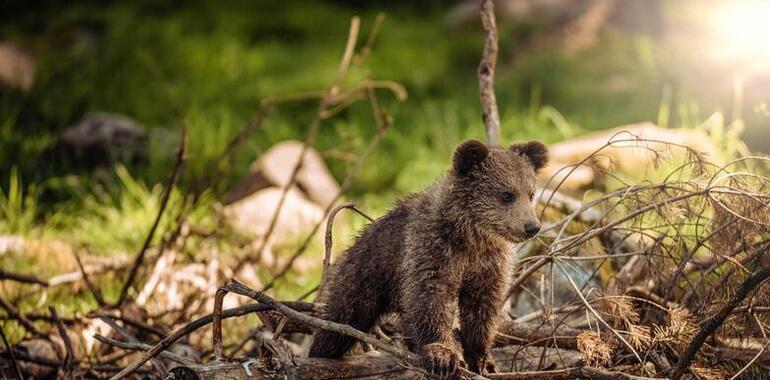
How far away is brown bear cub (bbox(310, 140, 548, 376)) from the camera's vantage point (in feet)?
12.9

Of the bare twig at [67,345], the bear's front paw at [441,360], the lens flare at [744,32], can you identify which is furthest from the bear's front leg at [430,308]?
the lens flare at [744,32]

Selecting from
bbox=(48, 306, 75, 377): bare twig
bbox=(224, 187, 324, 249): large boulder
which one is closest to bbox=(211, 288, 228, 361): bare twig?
bbox=(48, 306, 75, 377): bare twig

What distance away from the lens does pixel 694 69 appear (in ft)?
32.8

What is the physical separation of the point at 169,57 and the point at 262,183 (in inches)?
117

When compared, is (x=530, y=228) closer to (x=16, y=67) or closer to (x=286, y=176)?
(x=286, y=176)

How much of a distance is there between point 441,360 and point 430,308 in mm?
279

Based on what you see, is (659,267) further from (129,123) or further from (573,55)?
→ (573,55)

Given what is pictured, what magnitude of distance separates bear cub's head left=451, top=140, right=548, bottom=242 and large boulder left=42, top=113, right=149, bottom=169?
218 inches

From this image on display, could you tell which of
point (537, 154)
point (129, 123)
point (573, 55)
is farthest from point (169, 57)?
point (537, 154)

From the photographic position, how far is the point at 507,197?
4.00 m

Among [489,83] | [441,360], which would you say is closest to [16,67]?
[489,83]

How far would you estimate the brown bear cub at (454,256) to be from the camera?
155 inches

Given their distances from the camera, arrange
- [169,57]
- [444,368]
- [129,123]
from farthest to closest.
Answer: [169,57] < [129,123] < [444,368]

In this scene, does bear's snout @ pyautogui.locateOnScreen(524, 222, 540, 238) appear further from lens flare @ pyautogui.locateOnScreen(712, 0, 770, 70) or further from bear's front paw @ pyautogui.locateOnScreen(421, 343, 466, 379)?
lens flare @ pyautogui.locateOnScreen(712, 0, 770, 70)
